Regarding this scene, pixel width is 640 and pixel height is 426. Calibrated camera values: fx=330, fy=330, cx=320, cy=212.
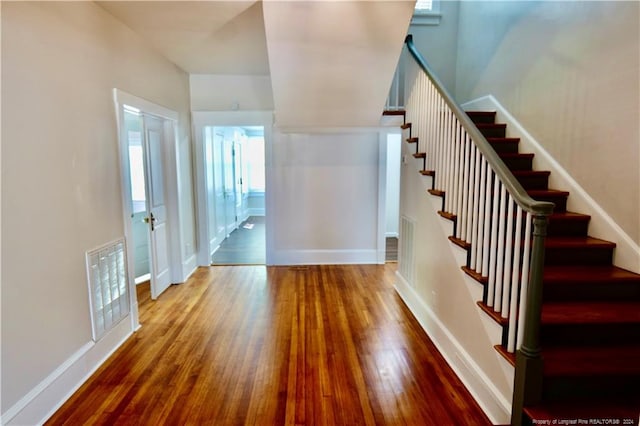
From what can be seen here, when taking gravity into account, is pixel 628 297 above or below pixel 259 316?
above

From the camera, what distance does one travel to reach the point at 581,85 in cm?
261

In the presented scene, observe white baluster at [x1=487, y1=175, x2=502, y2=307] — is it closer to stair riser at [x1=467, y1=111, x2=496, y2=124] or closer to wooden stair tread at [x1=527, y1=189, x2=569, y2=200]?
wooden stair tread at [x1=527, y1=189, x2=569, y2=200]

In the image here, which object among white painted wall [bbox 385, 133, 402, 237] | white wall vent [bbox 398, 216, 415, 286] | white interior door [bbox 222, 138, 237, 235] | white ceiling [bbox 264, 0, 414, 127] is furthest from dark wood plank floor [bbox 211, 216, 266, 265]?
white painted wall [bbox 385, 133, 402, 237]

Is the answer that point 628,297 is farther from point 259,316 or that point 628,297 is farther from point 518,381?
point 259,316

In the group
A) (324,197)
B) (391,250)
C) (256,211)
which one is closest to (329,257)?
(324,197)

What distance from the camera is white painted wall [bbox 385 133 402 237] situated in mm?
6766

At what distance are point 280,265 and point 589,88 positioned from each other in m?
4.02

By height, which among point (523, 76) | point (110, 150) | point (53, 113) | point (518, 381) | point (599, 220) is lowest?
point (518, 381)

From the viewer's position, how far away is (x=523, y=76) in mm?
3266

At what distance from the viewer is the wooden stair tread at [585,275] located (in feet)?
6.90

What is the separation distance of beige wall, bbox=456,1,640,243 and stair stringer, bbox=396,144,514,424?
1113 mm

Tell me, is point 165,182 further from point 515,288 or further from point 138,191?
point 515,288

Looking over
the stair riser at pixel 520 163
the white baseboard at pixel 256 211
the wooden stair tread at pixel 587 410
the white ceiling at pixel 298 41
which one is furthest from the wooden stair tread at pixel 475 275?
the white baseboard at pixel 256 211

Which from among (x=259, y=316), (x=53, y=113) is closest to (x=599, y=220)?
(x=259, y=316)
